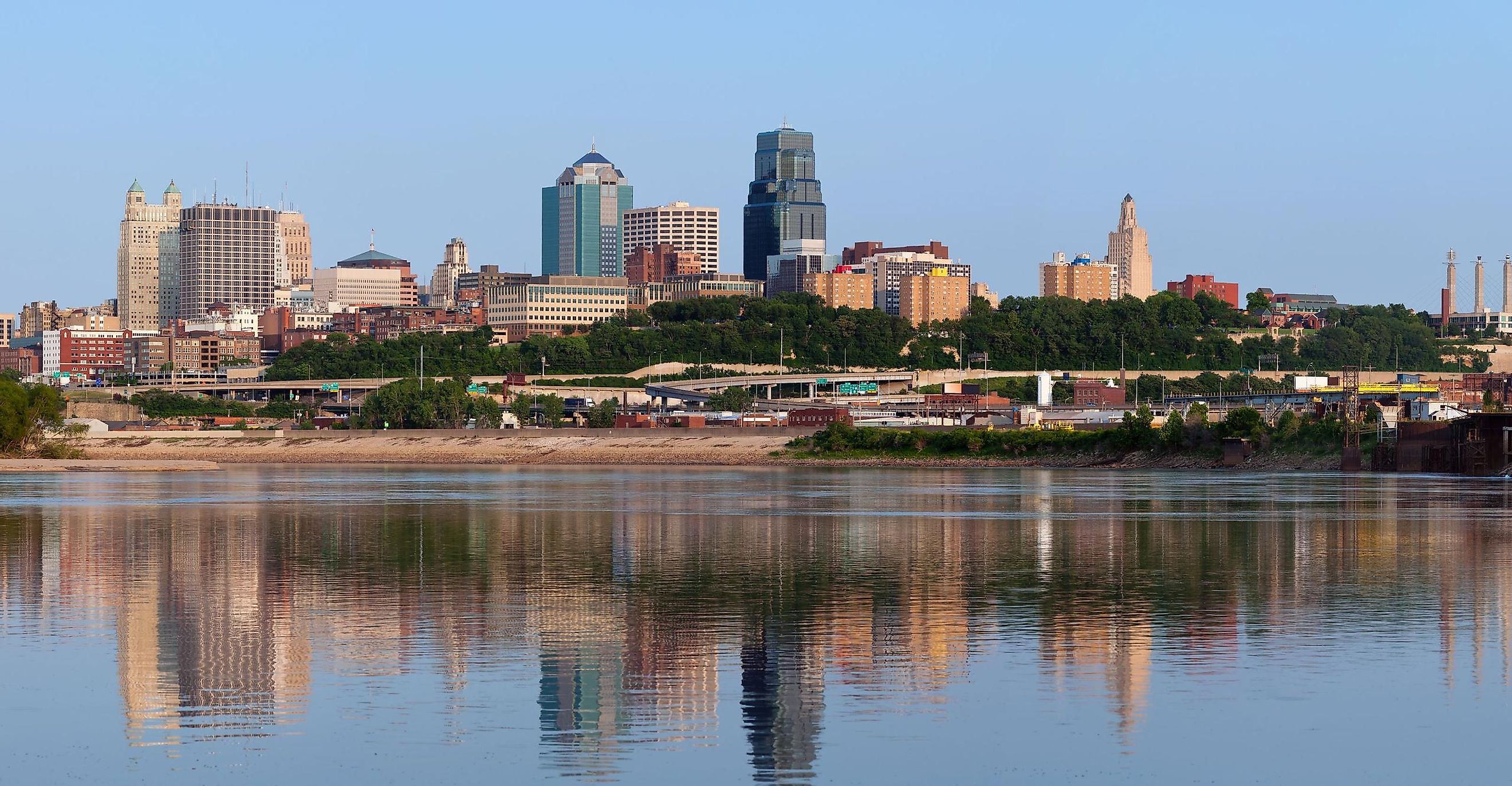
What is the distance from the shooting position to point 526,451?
151125 mm

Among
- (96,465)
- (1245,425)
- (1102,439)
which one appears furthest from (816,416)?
(96,465)

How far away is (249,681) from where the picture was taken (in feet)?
69.7

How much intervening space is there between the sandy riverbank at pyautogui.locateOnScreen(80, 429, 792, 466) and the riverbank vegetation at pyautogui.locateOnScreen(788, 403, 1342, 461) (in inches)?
274

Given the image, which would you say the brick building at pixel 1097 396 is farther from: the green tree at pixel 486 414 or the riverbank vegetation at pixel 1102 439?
the green tree at pixel 486 414

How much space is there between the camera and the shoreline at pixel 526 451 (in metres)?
129

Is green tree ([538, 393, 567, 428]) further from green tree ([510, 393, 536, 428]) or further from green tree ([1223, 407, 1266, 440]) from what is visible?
green tree ([1223, 407, 1266, 440])

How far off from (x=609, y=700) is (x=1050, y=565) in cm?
1796

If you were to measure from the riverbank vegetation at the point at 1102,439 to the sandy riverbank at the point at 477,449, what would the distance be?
22.8ft

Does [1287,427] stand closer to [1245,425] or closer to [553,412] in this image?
[1245,425]

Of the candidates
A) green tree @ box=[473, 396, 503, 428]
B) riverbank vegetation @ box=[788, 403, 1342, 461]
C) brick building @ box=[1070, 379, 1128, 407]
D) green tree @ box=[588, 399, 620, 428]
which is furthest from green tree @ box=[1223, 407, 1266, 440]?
green tree @ box=[473, 396, 503, 428]

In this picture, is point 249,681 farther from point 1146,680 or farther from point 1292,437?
point 1292,437

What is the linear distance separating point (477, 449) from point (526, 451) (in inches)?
175

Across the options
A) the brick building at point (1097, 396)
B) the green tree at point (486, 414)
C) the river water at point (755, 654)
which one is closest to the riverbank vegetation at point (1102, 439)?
the green tree at point (486, 414)

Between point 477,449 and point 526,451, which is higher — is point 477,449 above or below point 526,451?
above
